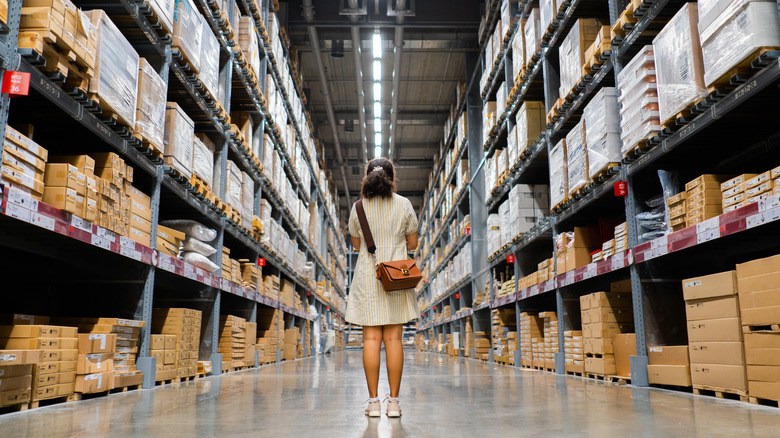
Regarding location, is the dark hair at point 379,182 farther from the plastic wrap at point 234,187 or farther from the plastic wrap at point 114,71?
the plastic wrap at point 234,187

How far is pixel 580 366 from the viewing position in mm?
7051

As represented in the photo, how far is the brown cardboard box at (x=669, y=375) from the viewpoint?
4.72m

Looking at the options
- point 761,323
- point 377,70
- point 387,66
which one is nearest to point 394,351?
point 761,323

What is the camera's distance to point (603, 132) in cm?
617

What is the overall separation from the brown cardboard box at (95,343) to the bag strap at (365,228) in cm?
229

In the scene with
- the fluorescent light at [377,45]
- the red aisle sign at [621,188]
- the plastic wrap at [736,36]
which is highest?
the fluorescent light at [377,45]

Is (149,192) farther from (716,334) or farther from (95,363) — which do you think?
(716,334)

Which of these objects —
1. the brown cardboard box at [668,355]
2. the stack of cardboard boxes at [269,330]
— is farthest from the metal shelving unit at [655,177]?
the stack of cardboard boxes at [269,330]

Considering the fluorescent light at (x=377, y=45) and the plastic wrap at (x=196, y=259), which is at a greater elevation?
the fluorescent light at (x=377, y=45)

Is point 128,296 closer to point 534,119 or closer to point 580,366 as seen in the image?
point 580,366

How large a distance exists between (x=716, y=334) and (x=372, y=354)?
2502 millimetres

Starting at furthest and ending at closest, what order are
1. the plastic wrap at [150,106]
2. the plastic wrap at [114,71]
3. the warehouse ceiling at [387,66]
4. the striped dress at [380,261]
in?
the warehouse ceiling at [387,66]
the plastic wrap at [150,106]
the plastic wrap at [114,71]
the striped dress at [380,261]

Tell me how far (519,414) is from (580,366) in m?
3.95

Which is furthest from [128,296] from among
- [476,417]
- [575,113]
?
[575,113]
